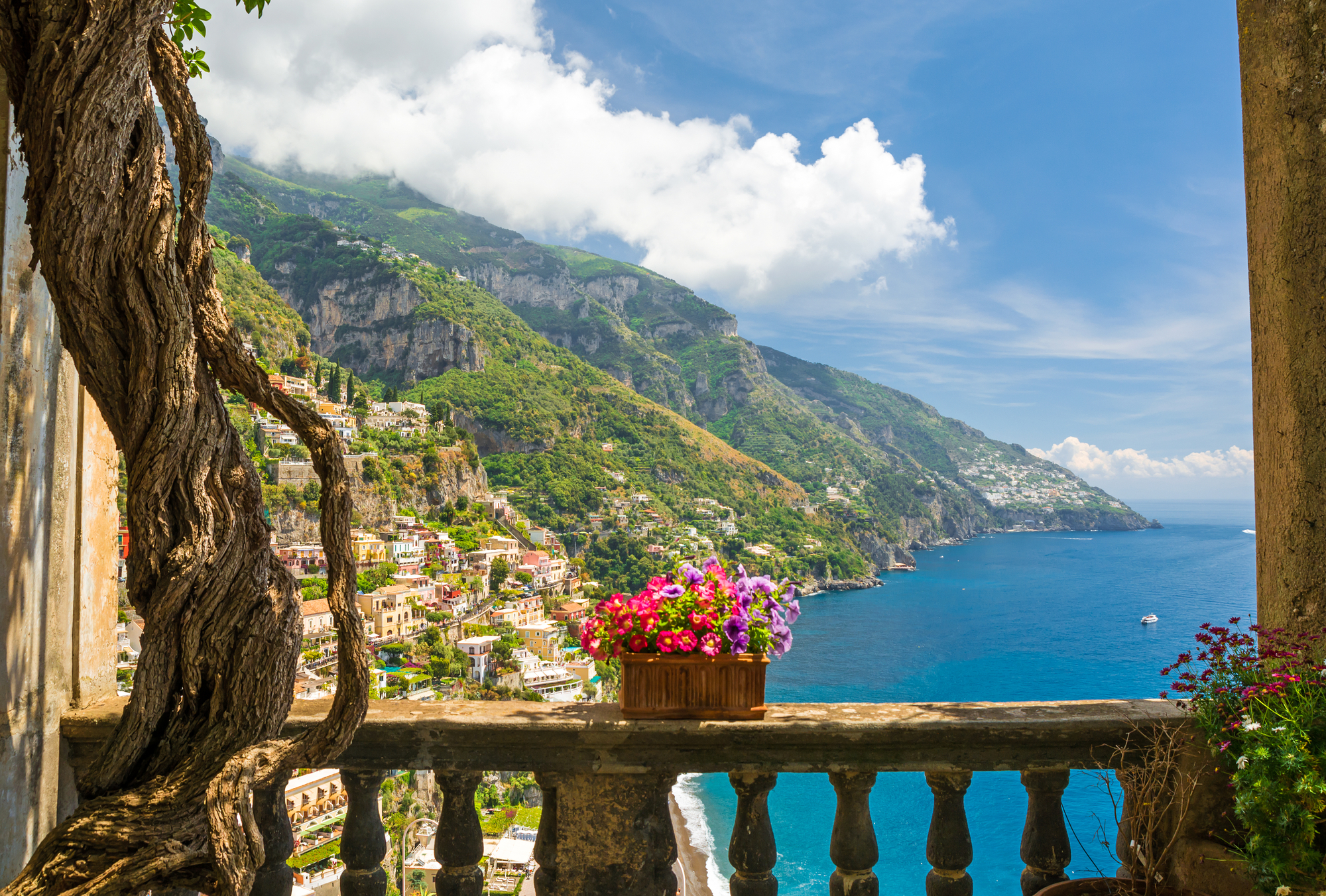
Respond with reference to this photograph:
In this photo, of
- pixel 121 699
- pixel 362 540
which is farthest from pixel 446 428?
pixel 121 699

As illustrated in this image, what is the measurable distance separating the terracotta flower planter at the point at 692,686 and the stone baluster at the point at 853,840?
292 mm

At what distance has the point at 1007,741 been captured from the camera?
67.5 inches

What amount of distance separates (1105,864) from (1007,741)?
102ft

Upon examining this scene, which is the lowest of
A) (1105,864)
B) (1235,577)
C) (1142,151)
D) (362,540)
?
(1105,864)

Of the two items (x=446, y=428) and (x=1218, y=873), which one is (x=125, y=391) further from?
(x=446, y=428)

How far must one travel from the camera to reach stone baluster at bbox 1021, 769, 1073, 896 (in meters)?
1.77

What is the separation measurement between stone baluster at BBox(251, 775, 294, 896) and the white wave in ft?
61.8

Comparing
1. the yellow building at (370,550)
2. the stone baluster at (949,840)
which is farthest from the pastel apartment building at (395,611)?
the stone baluster at (949,840)

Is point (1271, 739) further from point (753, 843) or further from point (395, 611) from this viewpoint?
point (395, 611)

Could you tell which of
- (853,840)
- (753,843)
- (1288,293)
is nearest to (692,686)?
(753,843)

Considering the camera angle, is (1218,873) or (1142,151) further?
(1142,151)

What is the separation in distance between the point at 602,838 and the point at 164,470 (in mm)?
1227

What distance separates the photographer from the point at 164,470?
129cm

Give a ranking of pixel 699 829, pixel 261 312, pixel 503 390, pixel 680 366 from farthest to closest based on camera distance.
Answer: pixel 680 366 → pixel 503 390 → pixel 261 312 → pixel 699 829
